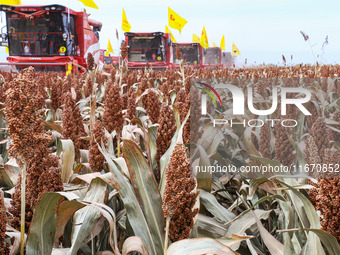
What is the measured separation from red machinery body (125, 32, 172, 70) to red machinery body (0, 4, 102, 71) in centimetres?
479

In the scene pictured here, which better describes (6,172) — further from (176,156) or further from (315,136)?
(315,136)

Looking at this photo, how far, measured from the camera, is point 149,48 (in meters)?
22.1

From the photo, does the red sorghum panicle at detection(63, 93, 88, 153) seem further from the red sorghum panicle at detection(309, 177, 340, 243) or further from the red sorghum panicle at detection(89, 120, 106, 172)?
the red sorghum panicle at detection(309, 177, 340, 243)

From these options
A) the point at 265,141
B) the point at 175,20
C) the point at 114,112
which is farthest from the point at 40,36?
the point at 265,141

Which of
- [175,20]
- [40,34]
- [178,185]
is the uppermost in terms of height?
[40,34]

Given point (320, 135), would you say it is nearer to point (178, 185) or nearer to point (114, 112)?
point (178, 185)

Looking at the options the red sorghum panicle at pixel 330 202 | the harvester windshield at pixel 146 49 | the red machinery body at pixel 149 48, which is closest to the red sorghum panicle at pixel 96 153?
the red sorghum panicle at pixel 330 202

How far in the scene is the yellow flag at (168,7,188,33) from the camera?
12.5 m

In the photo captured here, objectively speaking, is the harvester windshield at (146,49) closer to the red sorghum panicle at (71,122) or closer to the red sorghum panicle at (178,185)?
the red sorghum panicle at (71,122)

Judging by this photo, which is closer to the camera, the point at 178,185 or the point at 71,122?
the point at 178,185

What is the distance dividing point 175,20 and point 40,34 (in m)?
7.39

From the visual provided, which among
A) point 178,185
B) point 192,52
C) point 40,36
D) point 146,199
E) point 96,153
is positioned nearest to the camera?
point 178,185

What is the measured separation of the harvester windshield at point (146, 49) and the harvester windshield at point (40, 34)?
593cm

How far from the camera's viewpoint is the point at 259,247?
160 cm
